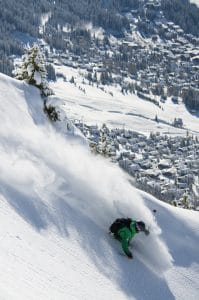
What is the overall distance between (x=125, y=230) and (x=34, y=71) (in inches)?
510

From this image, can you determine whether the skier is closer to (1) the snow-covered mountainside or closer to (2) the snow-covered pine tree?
(1) the snow-covered mountainside

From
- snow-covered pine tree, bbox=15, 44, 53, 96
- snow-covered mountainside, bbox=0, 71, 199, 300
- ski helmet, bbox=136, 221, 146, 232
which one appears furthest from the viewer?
snow-covered pine tree, bbox=15, 44, 53, 96

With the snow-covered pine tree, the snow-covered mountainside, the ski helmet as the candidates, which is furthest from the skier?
the snow-covered pine tree

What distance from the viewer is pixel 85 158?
76.4ft

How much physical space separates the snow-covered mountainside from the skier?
321mm

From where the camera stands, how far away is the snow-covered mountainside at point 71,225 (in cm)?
→ 1493

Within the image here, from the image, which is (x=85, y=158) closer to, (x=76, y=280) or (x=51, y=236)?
(x=51, y=236)

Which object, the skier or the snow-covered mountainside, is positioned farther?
the skier

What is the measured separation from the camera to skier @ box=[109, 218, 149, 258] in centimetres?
1961

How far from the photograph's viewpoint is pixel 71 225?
61.5 feet

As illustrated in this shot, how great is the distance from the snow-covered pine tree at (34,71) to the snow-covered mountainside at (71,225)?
9.15ft

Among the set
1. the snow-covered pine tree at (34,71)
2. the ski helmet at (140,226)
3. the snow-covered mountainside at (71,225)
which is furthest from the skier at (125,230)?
the snow-covered pine tree at (34,71)

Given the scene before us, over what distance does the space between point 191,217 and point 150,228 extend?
3.99 m

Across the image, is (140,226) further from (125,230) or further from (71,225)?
(71,225)
